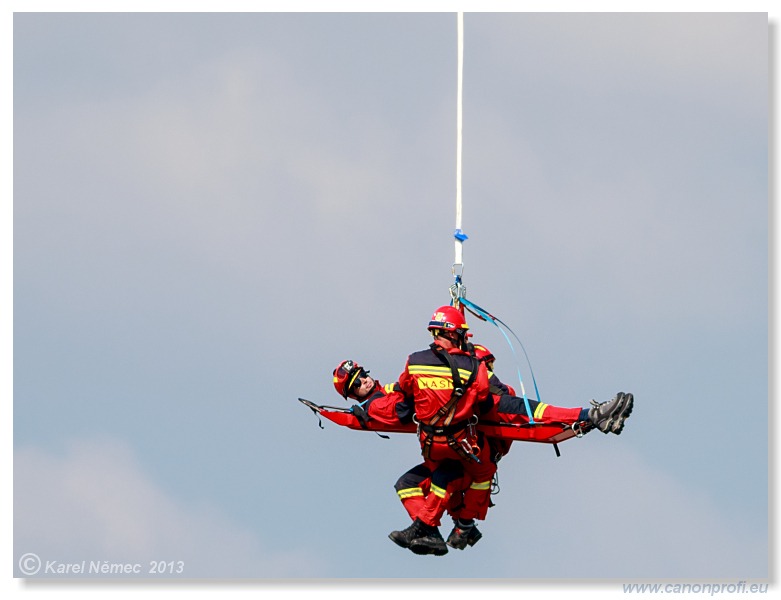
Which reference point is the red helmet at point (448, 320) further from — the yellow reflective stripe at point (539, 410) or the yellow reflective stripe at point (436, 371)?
the yellow reflective stripe at point (539, 410)

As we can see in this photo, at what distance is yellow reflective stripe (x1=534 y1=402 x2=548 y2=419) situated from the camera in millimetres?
23983

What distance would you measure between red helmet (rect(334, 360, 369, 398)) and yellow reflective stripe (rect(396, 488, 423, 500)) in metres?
1.28

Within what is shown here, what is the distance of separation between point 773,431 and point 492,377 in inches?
Result: 178

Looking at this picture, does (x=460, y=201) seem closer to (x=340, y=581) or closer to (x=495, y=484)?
(x=495, y=484)

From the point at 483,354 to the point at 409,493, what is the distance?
1.74 m

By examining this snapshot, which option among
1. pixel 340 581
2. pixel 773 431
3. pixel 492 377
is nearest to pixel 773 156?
pixel 773 431

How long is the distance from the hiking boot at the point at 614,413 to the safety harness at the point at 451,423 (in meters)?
1.42

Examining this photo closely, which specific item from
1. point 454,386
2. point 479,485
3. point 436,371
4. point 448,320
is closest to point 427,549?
point 479,485

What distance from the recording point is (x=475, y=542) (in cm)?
2480

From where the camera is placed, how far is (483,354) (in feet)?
79.5

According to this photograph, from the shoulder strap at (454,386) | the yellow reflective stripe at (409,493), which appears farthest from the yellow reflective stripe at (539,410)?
the yellow reflective stripe at (409,493)

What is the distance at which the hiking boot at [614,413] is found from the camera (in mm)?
23312

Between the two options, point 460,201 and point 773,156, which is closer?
point 460,201

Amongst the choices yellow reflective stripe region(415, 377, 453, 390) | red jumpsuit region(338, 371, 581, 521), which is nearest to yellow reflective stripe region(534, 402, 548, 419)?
red jumpsuit region(338, 371, 581, 521)
